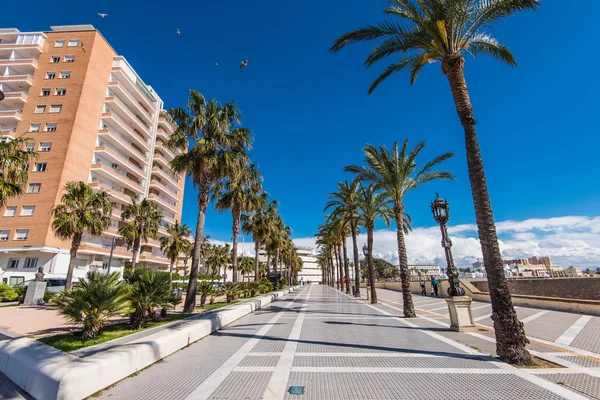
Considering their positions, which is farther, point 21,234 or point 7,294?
point 21,234

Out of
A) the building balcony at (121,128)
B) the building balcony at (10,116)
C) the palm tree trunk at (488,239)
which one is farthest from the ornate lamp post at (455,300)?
the building balcony at (10,116)

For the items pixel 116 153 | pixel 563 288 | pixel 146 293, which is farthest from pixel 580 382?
pixel 116 153

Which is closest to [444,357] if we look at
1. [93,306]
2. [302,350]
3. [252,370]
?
[302,350]

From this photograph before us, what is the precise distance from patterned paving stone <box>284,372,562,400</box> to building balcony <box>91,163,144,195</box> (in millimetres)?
41755

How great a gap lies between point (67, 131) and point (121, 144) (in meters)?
7.21

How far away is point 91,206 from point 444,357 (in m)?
26.3

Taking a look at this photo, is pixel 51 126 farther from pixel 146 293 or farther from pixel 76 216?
pixel 146 293

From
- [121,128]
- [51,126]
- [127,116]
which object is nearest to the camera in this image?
[51,126]

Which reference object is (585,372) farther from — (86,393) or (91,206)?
(91,206)

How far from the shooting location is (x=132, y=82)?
4591cm

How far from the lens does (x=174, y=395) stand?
12.9 ft

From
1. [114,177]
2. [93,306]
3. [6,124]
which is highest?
[6,124]

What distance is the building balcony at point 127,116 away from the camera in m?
41.0

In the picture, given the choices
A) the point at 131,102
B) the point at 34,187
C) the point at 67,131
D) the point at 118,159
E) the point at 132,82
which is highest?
the point at 132,82
